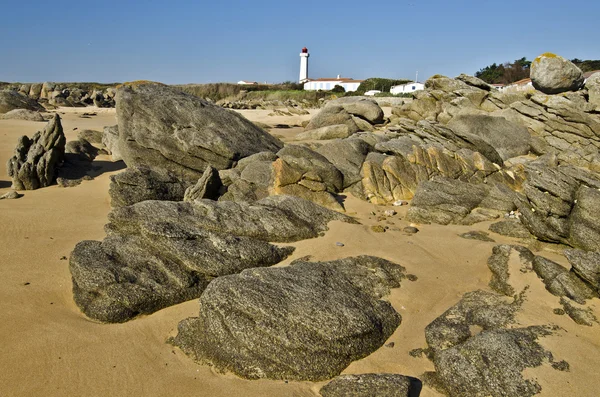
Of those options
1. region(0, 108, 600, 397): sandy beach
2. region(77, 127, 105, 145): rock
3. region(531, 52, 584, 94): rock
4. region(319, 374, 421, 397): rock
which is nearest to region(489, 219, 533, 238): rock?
region(0, 108, 600, 397): sandy beach

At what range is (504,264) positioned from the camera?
10.9 m

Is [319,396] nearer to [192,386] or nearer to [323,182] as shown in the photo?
[192,386]

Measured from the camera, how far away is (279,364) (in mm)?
7570

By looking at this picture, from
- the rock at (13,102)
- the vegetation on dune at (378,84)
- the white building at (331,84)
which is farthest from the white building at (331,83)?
the rock at (13,102)

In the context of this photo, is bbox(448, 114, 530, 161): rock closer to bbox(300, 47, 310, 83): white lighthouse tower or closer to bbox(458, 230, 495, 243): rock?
bbox(458, 230, 495, 243): rock

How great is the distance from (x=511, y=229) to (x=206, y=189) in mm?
9484

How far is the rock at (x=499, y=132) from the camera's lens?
24641mm

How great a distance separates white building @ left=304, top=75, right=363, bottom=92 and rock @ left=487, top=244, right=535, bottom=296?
81320 millimetres

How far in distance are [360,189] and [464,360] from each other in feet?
33.4

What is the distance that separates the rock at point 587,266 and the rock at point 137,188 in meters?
11.8

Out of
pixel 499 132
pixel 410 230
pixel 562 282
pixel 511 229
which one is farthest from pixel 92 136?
pixel 562 282

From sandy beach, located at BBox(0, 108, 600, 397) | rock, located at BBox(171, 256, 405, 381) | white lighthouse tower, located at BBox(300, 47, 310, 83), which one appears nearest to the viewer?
sandy beach, located at BBox(0, 108, 600, 397)

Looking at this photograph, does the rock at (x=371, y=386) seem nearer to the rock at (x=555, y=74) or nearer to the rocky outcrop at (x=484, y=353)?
the rocky outcrop at (x=484, y=353)

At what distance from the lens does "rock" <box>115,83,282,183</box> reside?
18.3 meters
